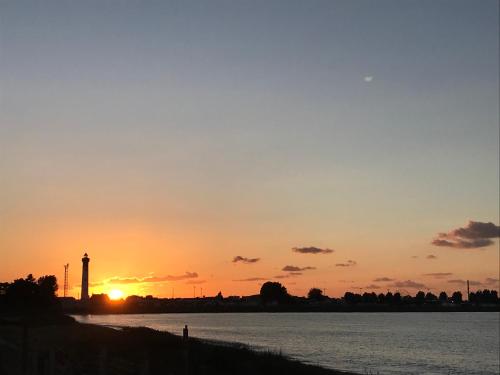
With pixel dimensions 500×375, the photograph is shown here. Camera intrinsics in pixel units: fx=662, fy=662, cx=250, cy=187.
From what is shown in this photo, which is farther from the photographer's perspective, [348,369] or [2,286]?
[348,369]

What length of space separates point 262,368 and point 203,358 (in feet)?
14.4

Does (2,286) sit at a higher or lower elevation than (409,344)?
higher

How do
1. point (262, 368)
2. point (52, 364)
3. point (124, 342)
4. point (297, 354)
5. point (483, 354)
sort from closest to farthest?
point (52, 364) → point (262, 368) → point (124, 342) → point (297, 354) → point (483, 354)

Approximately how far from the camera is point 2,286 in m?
27.8

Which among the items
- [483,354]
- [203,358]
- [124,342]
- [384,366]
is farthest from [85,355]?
[483,354]

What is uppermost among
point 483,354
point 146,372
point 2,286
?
point 2,286

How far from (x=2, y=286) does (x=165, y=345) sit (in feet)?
107

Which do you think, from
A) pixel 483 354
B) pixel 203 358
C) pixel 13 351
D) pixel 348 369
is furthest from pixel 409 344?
pixel 13 351

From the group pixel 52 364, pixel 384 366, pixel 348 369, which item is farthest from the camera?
pixel 384 366

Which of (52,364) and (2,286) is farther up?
(2,286)

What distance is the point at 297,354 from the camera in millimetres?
86062

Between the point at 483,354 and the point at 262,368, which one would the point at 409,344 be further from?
the point at 262,368

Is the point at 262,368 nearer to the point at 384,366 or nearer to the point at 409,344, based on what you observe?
the point at 384,366

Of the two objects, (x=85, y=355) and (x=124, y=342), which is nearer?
(x=85, y=355)
